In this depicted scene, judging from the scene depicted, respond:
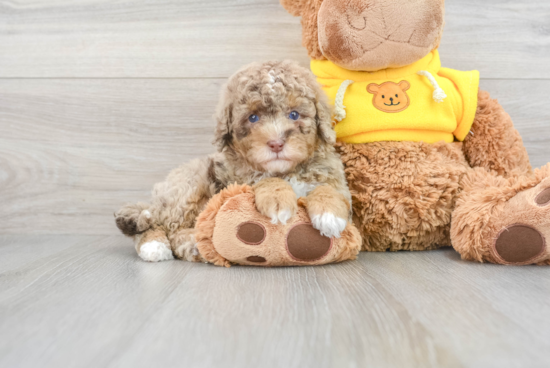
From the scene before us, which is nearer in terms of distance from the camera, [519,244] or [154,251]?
[519,244]

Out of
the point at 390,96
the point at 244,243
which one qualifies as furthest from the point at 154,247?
the point at 390,96

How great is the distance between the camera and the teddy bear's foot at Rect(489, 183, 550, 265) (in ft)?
2.94

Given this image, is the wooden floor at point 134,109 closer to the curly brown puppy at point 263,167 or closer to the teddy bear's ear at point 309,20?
the curly brown puppy at point 263,167

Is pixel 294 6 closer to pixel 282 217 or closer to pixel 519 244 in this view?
pixel 282 217

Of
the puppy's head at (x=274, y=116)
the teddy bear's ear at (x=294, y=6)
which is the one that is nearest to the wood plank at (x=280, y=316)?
the puppy's head at (x=274, y=116)

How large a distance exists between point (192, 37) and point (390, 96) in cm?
74

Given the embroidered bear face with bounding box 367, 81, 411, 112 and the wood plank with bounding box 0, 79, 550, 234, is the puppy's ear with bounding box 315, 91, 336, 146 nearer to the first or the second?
the embroidered bear face with bounding box 367, 81, 411, 112

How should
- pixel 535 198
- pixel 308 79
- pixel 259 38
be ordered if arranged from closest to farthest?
1. pixel 535 198
2. pixel 308 79
3. pixel 259 38

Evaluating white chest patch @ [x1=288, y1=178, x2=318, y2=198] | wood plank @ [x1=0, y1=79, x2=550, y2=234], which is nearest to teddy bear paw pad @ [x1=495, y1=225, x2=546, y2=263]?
white chest patch @ [x1=288, y1=178, x2=318, y2=198]

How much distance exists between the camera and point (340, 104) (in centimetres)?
113

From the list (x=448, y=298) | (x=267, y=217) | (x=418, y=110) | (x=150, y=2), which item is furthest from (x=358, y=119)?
(x=150, y=2)

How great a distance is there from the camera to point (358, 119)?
1128 mm

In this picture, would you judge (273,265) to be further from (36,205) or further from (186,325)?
(36,205)

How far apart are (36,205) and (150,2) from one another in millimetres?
825
